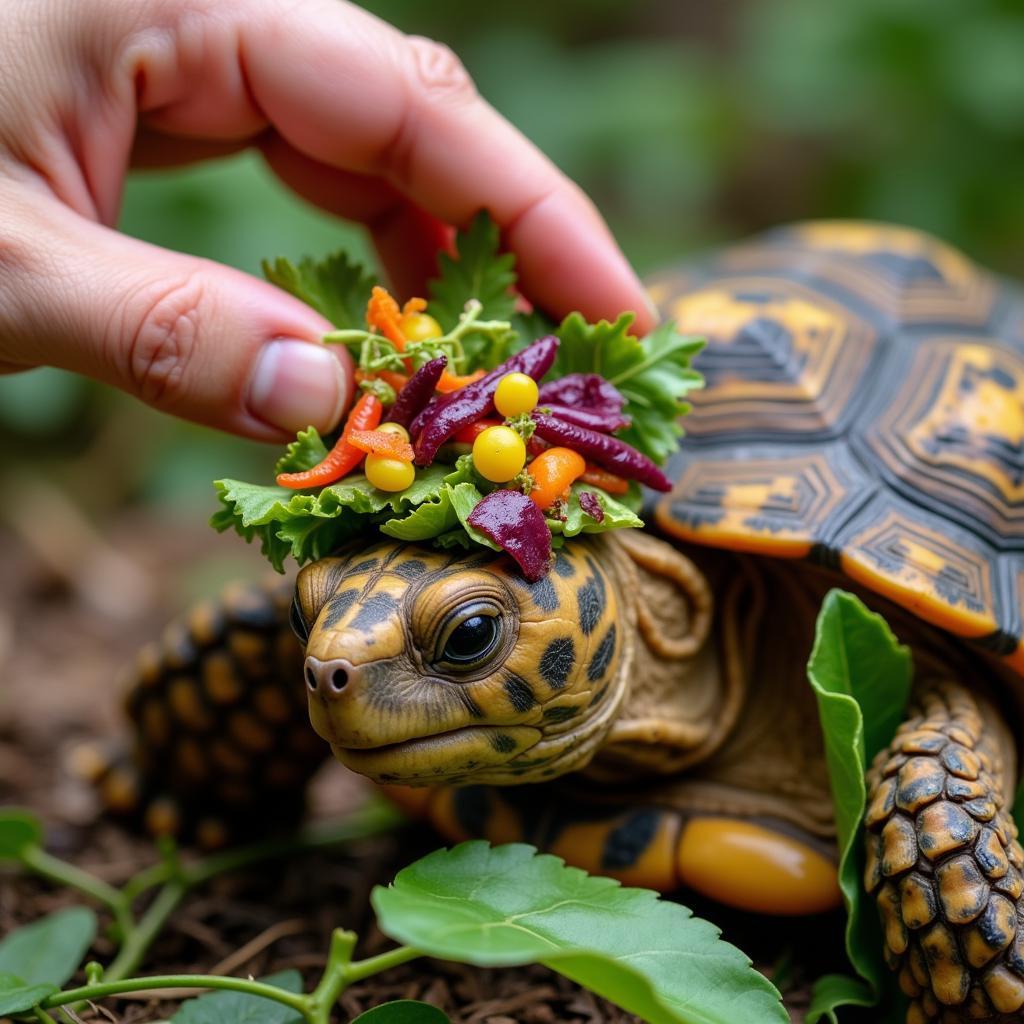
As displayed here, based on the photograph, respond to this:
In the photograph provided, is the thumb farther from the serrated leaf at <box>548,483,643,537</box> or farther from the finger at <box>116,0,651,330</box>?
the finger at <box>116,0,651,330</box>

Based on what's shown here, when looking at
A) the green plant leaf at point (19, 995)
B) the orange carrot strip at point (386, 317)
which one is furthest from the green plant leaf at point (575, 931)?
the orange carrot strip at point (386, 317)

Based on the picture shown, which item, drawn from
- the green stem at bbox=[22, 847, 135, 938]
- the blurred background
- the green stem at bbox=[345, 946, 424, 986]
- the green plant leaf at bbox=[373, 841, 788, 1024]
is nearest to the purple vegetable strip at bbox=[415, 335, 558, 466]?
the green plant leaf at bbox=[373, 841, 788, 1024]

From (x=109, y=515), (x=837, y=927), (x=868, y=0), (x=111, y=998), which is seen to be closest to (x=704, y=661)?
(x=837, y=927)

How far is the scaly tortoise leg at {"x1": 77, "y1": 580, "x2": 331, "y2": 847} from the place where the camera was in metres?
2.54

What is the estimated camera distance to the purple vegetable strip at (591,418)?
5.94 feet

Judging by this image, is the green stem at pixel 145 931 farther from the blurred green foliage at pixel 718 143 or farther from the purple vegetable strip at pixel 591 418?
the blurred green foliage at pixel 718 143

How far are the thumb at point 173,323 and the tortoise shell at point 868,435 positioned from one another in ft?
2.39

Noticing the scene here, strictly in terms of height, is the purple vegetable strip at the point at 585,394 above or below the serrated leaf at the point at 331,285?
below

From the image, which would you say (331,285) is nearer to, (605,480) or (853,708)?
(605,480)

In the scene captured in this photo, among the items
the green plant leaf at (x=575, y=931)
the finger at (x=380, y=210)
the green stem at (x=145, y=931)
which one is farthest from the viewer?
the finger at (x=380, y=210)

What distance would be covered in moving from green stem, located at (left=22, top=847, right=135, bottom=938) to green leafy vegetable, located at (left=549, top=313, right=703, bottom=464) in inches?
56.4

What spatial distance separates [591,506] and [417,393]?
335 millimetres

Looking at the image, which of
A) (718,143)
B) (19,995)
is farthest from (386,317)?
(718,143)

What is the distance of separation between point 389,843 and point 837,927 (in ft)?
3.55
